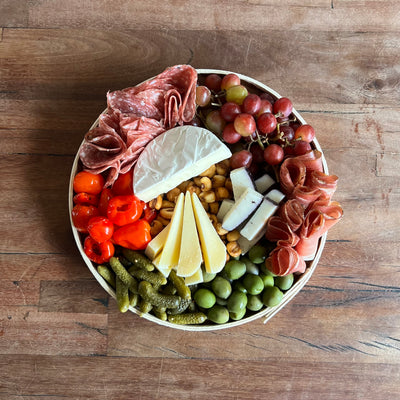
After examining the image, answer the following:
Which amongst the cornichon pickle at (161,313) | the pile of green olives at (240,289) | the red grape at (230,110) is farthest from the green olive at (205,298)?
the red grape at (230,110)

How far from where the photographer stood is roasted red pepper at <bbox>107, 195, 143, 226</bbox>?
1252mm

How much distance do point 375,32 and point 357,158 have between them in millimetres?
490

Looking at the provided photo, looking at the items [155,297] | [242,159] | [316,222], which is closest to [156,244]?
[155,297]

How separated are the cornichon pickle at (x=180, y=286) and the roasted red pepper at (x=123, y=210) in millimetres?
218

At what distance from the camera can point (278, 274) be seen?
1235 mm

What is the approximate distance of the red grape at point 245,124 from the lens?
1254mm

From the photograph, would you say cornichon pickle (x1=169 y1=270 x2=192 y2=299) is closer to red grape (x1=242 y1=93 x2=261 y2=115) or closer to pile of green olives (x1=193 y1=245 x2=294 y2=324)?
pile of green olives (x1=193 y1=245 x2=294 y2=324)

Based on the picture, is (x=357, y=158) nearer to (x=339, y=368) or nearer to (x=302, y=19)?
(x=302, y=19)

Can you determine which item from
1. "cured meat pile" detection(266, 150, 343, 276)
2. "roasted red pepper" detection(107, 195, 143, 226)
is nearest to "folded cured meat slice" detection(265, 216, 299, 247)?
"cured meat pile" detection(266, 150, 343, 276)

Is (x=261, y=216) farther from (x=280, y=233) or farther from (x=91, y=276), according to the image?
(x=91, y=276)

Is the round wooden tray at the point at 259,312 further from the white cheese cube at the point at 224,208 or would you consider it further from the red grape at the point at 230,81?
the white cheese cube at the point at 224,208

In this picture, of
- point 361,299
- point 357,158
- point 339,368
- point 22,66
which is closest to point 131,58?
point 22,66

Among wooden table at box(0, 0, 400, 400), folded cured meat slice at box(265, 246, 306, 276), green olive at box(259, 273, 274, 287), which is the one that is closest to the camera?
folded cured meat slice at box(265, 246, 306, 276)

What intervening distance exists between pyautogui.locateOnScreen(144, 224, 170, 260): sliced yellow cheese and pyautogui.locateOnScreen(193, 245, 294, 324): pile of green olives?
0.57 ft
